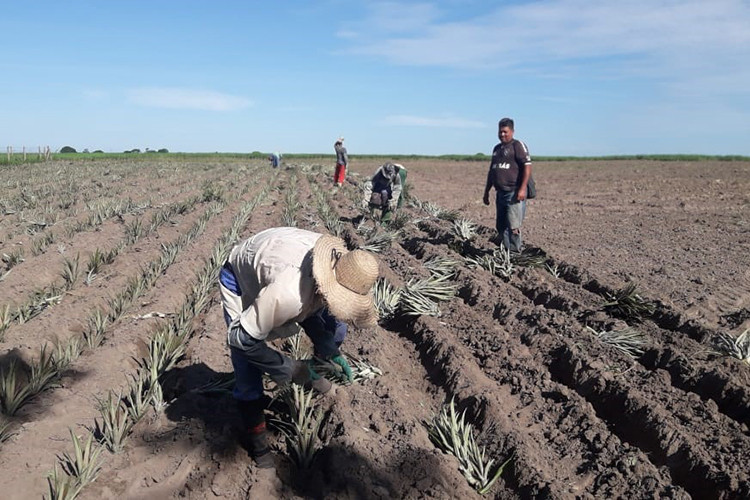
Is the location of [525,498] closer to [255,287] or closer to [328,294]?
[328,294]

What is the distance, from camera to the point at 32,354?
4.26 meters

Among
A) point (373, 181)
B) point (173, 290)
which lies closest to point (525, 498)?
point (173, 290)

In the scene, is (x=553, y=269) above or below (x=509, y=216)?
below

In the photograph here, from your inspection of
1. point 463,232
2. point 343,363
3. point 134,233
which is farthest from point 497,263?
point 134,233

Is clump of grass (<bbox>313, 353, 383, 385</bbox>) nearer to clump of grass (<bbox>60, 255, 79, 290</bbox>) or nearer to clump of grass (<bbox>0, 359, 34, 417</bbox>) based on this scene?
clump of grass (<bbox>0, 359, 34, 417</bbox>)

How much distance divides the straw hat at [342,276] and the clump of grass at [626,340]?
250cm

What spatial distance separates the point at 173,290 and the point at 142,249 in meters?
2.12

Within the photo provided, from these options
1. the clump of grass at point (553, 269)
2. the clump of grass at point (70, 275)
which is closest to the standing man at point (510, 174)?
the clump of grass at point (553, 269)

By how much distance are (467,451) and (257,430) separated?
3.48ft

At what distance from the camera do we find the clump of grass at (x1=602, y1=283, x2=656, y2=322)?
16.7 ft

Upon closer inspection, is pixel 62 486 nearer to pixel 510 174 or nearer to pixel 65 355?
pixel 65 355

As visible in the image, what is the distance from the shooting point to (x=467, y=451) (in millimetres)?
3066

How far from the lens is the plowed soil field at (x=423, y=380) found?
293 centimetres

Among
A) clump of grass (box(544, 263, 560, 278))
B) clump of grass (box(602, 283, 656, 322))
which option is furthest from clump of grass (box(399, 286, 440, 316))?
clump of grass (box(544, 263, 560, 278))
